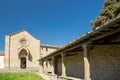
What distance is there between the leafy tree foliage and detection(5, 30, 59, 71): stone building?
1816cm

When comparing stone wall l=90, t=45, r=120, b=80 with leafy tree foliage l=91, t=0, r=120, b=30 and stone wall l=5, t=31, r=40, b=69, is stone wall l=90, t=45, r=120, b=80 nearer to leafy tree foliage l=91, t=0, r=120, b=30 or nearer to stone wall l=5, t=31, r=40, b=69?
leafy tree foliage l=91, t=0, r=120, b=30

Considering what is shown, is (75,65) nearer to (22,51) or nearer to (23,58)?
(22,51)

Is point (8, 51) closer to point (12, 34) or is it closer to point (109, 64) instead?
point (12, 34)

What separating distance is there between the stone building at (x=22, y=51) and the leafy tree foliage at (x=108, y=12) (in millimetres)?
18158

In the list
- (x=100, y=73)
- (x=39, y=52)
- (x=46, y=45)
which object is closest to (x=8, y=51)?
(x=39, y=52)

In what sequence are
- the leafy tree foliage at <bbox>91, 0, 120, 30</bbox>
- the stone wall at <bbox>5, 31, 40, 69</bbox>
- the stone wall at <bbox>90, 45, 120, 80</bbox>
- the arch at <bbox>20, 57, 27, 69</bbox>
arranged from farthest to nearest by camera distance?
1. the arch at <bbox>20, 57, 27, 69</bbox>
2. the stone wall at <bbox>5, 31, 40, 69</bbox>
3. the leafy tree foliage at <bbox>91, 0, 120, 30</bbox>
4. the stone wall at <bbox>90, 45, 120, 80</bbox>

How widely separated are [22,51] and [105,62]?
3314cm

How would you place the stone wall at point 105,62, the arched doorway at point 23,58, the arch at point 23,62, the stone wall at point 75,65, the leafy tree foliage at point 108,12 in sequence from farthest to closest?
the arch at point 23,62 → the arched doorway at point 23,58 → the leafy tree foliage at point 108,12 → the stone wall at point 75,65 → the stone wall at point 105,62

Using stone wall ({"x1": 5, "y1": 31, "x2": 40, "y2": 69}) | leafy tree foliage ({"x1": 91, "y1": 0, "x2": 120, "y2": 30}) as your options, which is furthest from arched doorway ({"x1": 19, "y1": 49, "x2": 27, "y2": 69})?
leafy tree foliage ({"x1": 91, "y1": 0, "x2": 120, "y2": 30})

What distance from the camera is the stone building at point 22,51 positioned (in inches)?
1678

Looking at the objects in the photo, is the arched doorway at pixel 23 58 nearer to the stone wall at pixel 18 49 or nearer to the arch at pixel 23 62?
the arch at pixel 23 62

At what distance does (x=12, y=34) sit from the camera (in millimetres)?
44312

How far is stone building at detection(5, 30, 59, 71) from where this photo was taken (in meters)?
42.6

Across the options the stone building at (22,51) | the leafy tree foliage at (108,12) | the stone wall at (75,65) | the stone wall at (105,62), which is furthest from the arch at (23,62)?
the stone wall at (105,62)
